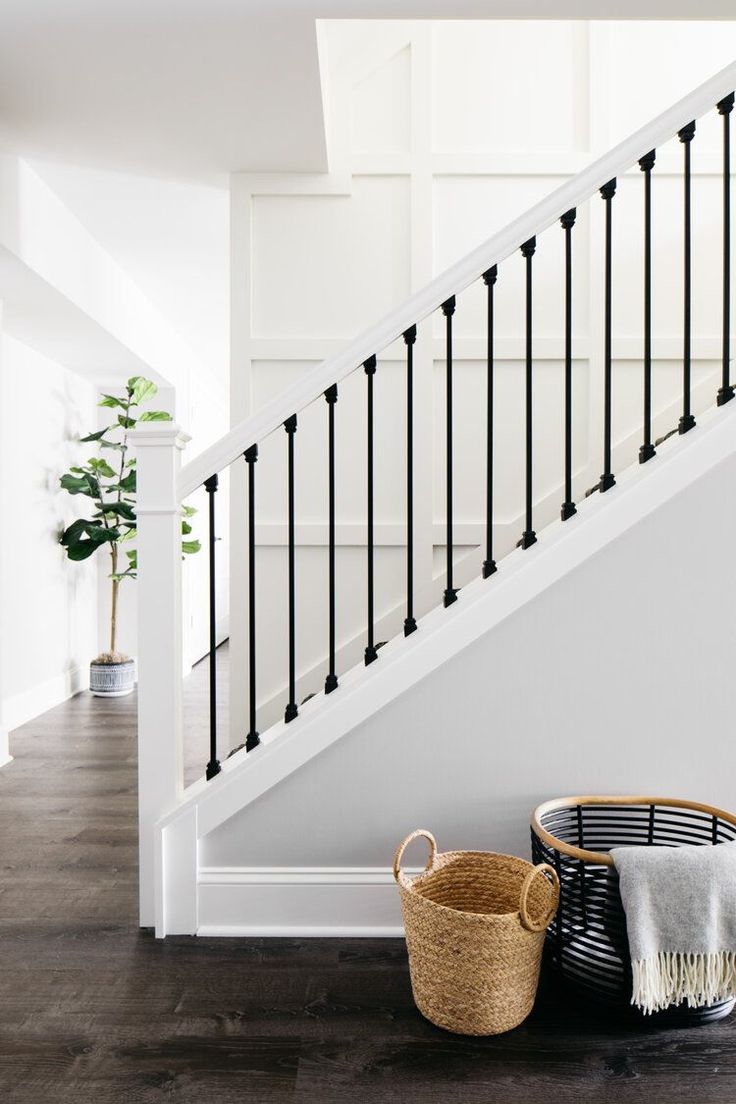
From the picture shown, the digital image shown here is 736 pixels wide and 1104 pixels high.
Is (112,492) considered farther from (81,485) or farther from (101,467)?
(81,485)

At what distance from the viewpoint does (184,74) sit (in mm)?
2404

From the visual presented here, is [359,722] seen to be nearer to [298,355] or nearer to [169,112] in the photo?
[298,355]

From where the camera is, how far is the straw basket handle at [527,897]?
1.57 meters

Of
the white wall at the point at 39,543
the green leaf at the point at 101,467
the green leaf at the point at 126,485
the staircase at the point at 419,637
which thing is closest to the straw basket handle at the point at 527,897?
the staircase at the point at 419,637

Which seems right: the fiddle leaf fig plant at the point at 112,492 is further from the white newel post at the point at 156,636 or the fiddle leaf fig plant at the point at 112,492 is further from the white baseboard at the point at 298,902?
the white baseboard at the point at 298,902

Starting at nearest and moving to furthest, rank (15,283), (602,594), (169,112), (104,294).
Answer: (602,594)
(169,112)
(15,283)
(104,294)

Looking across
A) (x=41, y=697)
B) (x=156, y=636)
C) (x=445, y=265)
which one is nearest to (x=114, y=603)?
(x=41, y=697)

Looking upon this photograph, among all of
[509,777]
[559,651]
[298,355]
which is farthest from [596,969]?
[298,355]

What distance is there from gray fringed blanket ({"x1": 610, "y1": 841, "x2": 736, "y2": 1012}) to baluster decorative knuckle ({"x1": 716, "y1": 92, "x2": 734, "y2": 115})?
5.58 feet

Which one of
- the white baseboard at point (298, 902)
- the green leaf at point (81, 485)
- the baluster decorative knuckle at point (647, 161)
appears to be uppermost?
the baluster decorative knuckle at point (647, 161)

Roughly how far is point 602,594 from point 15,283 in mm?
2850

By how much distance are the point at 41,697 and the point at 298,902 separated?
10.5ft

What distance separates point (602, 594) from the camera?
1.97 meters

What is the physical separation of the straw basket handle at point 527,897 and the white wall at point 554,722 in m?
0.34
